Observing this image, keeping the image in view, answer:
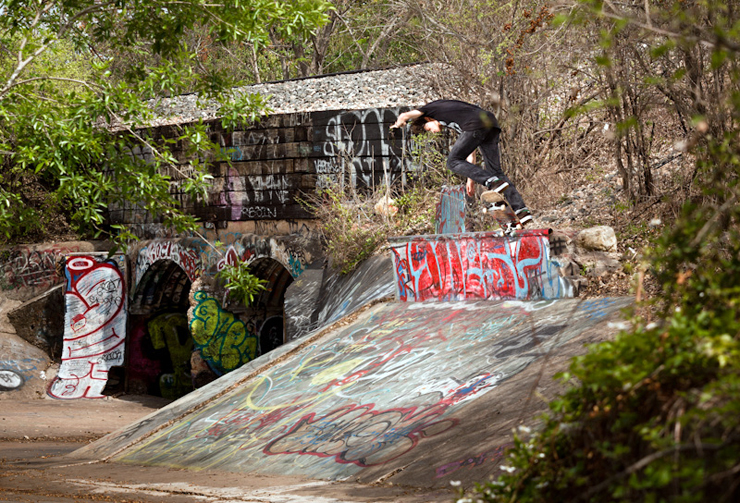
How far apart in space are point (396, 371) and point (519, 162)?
540cm

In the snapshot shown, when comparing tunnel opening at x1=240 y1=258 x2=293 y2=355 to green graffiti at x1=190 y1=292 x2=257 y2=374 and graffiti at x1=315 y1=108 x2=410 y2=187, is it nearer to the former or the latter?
green graffiti at x1=190 y1=292 x2=257 y2=374

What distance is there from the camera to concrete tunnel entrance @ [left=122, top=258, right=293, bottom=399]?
17000mm

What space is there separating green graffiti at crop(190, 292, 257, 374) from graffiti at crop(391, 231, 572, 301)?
7.50 metres

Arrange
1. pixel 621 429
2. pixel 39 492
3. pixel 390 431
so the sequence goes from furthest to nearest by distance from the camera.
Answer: pixel 390 431, pixel 39 492, pixel 621 429

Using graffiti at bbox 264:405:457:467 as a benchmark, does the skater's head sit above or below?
above

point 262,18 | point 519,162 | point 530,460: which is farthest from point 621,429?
point 519,162

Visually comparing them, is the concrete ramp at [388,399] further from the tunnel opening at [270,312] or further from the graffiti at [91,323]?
the graffiti at [91,323]

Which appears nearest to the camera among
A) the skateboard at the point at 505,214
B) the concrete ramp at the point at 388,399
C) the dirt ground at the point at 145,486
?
the dirt ground at the point at 145,486

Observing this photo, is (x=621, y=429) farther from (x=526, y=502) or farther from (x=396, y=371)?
(x=396, y=371)

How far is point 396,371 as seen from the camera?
7531 millimetres

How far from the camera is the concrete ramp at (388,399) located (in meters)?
5.62

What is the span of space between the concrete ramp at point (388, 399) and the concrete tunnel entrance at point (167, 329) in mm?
7107

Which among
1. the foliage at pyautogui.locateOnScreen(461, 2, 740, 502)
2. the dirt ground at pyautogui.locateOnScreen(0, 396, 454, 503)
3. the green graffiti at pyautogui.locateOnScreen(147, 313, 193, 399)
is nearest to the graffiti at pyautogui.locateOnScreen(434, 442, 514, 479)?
the dirt ground at pyautogui.locateOnScreen(0, 396, 454, 503)

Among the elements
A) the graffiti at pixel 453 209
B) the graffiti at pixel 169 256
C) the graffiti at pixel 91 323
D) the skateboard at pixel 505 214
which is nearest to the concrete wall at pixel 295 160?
the graffiti at pixel 169 256
